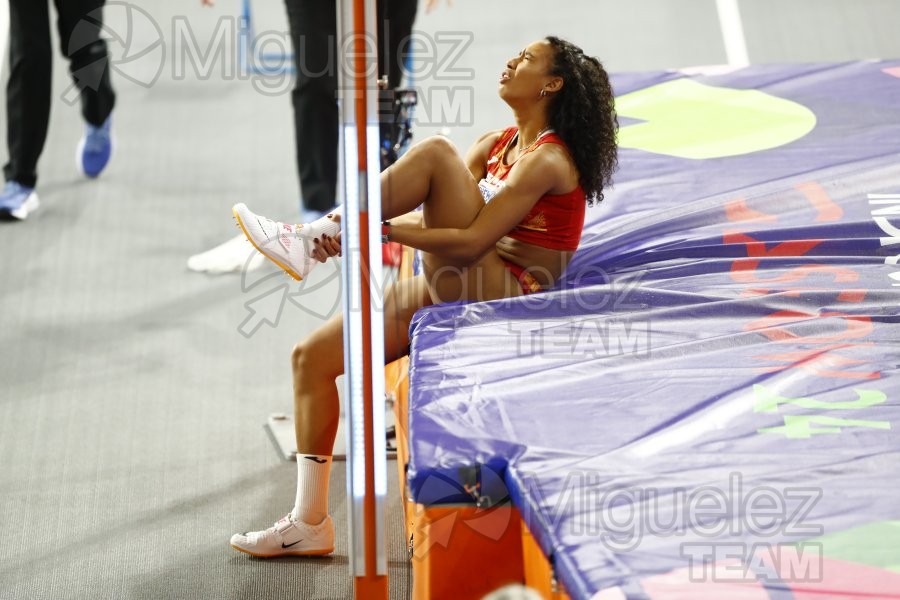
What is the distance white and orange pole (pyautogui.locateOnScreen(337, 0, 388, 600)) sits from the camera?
1.67 metres

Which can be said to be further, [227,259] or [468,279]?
[227,259]

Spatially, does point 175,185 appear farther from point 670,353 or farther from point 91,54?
point 670,353

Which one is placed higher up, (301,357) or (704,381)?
(301,357)

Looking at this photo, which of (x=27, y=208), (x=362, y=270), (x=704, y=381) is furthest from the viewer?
(x=27, y=208)

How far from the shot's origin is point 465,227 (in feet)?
8.18

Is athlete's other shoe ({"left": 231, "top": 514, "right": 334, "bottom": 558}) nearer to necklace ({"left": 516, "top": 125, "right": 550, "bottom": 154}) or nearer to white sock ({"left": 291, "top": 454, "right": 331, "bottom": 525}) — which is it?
white sock ({"left": 291, "top": 454, "right": 331, "bottom": 525})

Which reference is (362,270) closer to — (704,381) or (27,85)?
(704,381)

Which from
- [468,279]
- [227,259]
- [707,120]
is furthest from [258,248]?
[707,120]

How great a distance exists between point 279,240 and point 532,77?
0.72 metres

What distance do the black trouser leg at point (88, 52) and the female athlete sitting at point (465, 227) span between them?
1.82m

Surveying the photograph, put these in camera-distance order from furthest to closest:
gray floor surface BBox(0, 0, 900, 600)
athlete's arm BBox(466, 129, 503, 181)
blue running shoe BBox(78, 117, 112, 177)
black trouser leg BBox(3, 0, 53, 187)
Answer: blue running shoe BBox(78, 117, 112, 177) < black trouser leg BBox(3, 0, 53, 187) < athlete's arm BBox(466, 129, 503, 181) < gray floor surface BBox(0, 0, 900, 600)

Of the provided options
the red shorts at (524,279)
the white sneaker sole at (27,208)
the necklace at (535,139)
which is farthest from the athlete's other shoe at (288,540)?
the white sneaker sole at (27,208)

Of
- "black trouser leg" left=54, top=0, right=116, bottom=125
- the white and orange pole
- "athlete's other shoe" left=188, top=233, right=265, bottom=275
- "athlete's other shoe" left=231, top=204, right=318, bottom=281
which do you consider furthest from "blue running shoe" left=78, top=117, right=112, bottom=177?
the white and orange pole

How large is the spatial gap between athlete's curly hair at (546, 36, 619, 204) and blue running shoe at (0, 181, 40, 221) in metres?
Answer: 2.17
